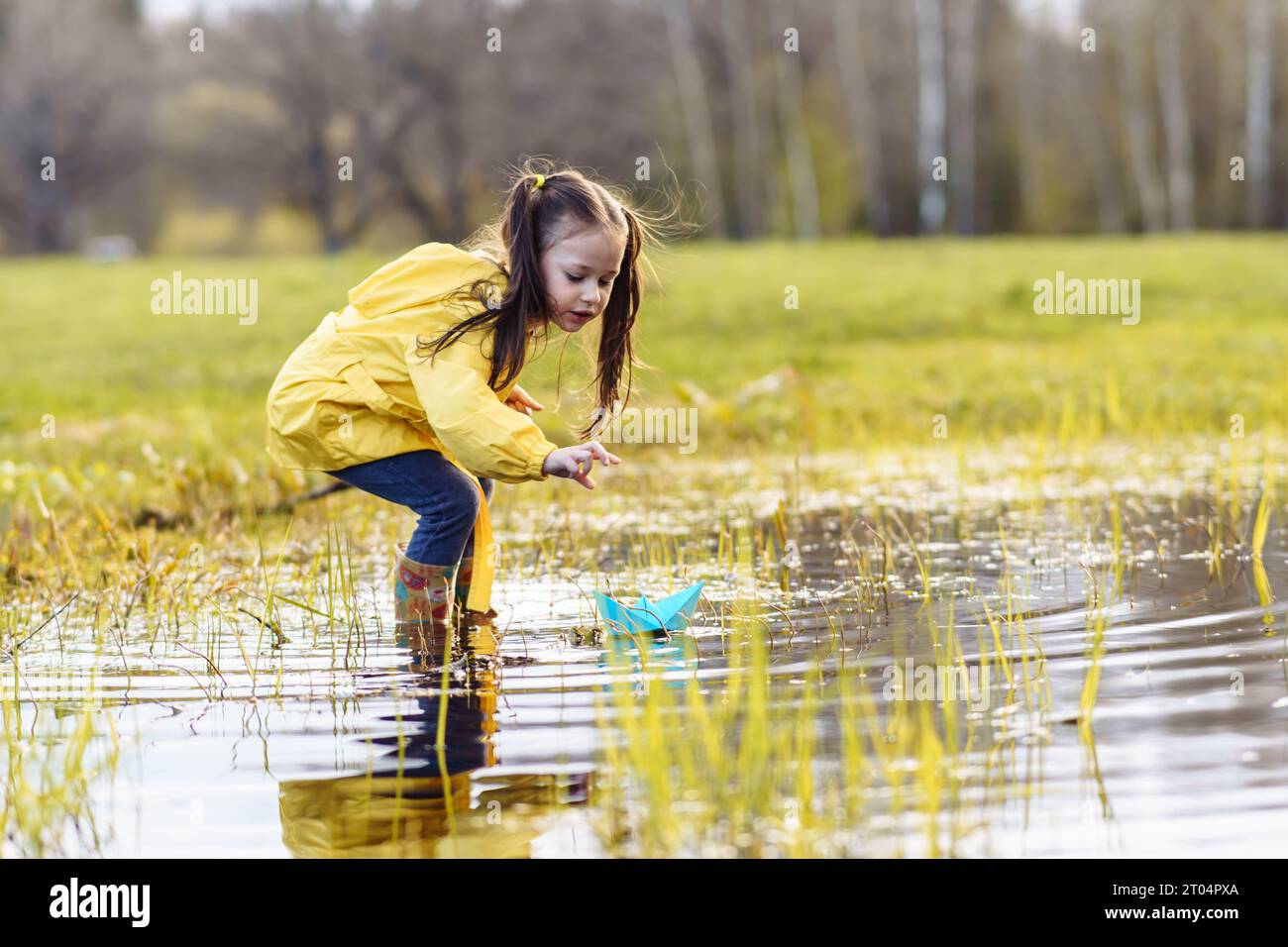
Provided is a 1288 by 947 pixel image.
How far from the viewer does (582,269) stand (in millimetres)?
4551

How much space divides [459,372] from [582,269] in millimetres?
485

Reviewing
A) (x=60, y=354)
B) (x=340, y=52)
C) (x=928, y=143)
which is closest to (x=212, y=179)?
(x=340, y=52)

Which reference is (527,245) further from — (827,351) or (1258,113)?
(1258,113)

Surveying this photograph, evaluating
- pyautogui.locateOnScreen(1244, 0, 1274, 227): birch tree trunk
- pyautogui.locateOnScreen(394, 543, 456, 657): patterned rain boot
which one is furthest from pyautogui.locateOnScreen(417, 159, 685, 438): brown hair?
pyautogui.locateOnScreen(1244, 0, 1274, 227): birch tree trunk

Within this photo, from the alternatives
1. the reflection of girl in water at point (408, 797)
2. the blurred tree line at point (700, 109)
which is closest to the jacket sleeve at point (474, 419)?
the reflection of girl in water at point (408, 797)

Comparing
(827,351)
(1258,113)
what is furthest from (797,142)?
(827,351)

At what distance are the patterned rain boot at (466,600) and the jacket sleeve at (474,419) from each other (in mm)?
762

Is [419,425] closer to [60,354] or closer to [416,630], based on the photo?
[416,630]

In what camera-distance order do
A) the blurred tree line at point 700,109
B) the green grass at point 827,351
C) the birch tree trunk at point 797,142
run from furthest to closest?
1. the blurred tree line at point 700,109
2. the birch tree trunk at point 797,142
3. the green grass at point 827,351

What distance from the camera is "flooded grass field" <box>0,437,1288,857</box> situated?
3.04 meters

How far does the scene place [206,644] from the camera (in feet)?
16.0

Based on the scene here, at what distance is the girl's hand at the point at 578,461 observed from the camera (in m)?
4.18

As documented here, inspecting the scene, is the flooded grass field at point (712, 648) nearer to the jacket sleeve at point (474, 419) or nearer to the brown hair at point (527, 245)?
the jacket sleeve at point (474, 419)

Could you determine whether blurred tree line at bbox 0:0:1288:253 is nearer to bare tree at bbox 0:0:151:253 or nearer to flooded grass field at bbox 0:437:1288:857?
bare tree at bbox 0:0:151:253
